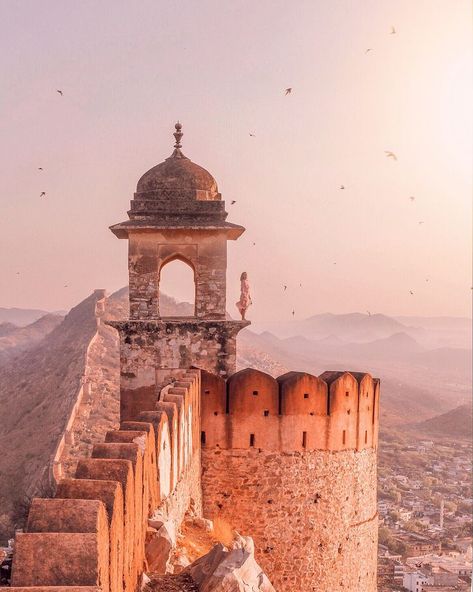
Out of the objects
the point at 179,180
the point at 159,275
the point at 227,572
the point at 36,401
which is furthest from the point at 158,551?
the point at 36,401

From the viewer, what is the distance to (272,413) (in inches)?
387

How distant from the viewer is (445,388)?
108688 mm

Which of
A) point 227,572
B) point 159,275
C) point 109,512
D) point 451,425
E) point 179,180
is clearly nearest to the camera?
point 109,512

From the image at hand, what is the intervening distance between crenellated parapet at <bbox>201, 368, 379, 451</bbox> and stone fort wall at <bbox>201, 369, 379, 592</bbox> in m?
0.01

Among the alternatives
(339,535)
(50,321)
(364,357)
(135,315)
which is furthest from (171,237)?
(364,357)

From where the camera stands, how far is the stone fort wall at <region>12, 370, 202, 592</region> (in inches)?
137

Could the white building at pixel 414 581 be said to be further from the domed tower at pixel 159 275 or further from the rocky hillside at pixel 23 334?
the rocky hillside at pixel 23 334

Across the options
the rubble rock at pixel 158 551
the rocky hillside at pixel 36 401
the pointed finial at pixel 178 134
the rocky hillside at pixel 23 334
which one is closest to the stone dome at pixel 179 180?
the pointed finial at pixel 178 134

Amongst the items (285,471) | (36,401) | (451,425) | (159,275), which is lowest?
(451,425)

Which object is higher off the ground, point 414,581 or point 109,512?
point 109,512

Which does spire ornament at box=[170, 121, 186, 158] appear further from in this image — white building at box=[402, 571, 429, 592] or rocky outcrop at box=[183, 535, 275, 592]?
white building at box=[402, 571, 429, 592]

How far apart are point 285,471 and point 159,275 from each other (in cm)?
365

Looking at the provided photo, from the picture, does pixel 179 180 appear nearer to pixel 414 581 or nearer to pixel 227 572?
pixel 227 572

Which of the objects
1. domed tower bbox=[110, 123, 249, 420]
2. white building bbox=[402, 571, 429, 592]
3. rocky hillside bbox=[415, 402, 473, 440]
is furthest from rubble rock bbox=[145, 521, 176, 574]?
rocky hillside bbox=[415, 402, 473, 440]
